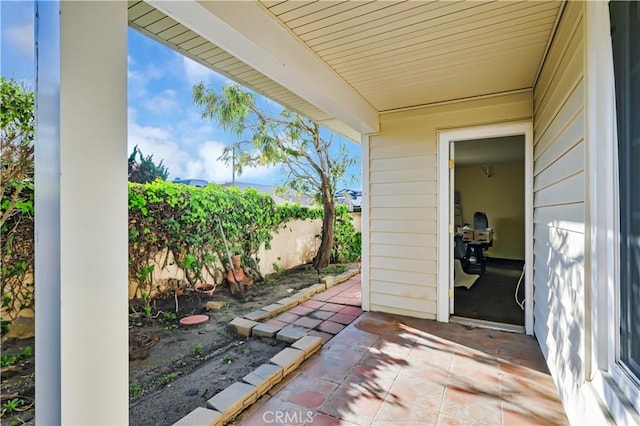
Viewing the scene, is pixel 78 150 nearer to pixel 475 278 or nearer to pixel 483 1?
pixel 483 1

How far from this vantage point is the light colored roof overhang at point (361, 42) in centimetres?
175

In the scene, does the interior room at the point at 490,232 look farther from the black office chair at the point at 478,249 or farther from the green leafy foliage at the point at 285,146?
the green leafy foliage at the point at 285,146

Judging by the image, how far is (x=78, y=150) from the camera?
0.90 m

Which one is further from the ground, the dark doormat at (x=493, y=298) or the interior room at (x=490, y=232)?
the interior room at (x=490, y=232)

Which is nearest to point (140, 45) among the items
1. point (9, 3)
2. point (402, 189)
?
point (402, 189)

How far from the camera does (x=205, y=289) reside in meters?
4.11

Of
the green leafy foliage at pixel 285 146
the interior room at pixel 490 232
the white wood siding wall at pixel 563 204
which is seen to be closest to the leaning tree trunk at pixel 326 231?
the green leafy foliage at pixel 285 146

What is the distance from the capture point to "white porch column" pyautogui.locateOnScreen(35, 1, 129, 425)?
2.87ft

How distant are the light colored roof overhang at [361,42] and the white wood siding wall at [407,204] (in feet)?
1.24

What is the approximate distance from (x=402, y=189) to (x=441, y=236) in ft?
2.21

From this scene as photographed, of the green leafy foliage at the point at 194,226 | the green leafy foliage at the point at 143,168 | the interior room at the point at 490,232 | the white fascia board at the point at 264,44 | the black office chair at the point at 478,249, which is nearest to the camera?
the white fascia board at the point at 264,44


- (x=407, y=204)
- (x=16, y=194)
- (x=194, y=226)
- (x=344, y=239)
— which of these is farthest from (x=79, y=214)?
(x=344, y=239)

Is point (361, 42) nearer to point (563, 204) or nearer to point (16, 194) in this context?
point (563, 204)

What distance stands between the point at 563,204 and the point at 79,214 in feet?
7.89
